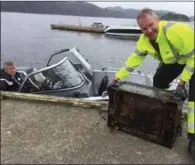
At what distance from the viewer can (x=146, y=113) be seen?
151 inches

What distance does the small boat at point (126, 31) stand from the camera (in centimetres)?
4103

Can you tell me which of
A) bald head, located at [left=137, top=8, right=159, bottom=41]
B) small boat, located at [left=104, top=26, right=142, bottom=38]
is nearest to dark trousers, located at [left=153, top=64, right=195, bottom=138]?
bald head, located at [left=137, top=8, right=159, bottom=41]

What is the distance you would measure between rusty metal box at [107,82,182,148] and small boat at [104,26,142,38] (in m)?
37.1

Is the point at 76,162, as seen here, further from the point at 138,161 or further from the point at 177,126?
the point at 177,126

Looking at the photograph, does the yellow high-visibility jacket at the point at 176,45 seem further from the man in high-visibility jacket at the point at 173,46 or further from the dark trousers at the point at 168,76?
the dark trousers at the point at 168,76

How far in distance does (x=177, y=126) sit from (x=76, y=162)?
1.29 meters

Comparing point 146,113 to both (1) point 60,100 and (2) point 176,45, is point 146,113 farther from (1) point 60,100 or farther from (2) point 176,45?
(1) point 60,100

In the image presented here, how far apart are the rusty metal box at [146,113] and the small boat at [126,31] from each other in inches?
1461

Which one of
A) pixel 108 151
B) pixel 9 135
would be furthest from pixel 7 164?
pixel 108 151

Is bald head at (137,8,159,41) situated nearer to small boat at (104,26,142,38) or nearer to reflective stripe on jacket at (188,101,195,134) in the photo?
reflective stripe on jacket at (188,101,195,134)

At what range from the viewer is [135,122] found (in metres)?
4.02

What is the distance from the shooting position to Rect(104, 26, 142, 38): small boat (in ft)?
135

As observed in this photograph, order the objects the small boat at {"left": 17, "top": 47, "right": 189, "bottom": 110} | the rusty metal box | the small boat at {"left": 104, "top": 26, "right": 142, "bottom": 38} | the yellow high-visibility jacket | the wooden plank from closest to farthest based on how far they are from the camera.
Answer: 1. the yellow high-visibility jacket
2. the rusty metal box
3. the wooden plank
4. the small boat at {"left": 17, "top": 47, "right": 189, "bottom": 110}
5. the small boat at {"left": 104, "top": 26, "right": 142, "bottom": 38}

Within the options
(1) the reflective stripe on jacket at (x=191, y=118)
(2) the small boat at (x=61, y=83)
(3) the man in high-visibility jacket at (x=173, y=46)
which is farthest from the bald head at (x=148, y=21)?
(2) the small boat at (x=61, y=83)
